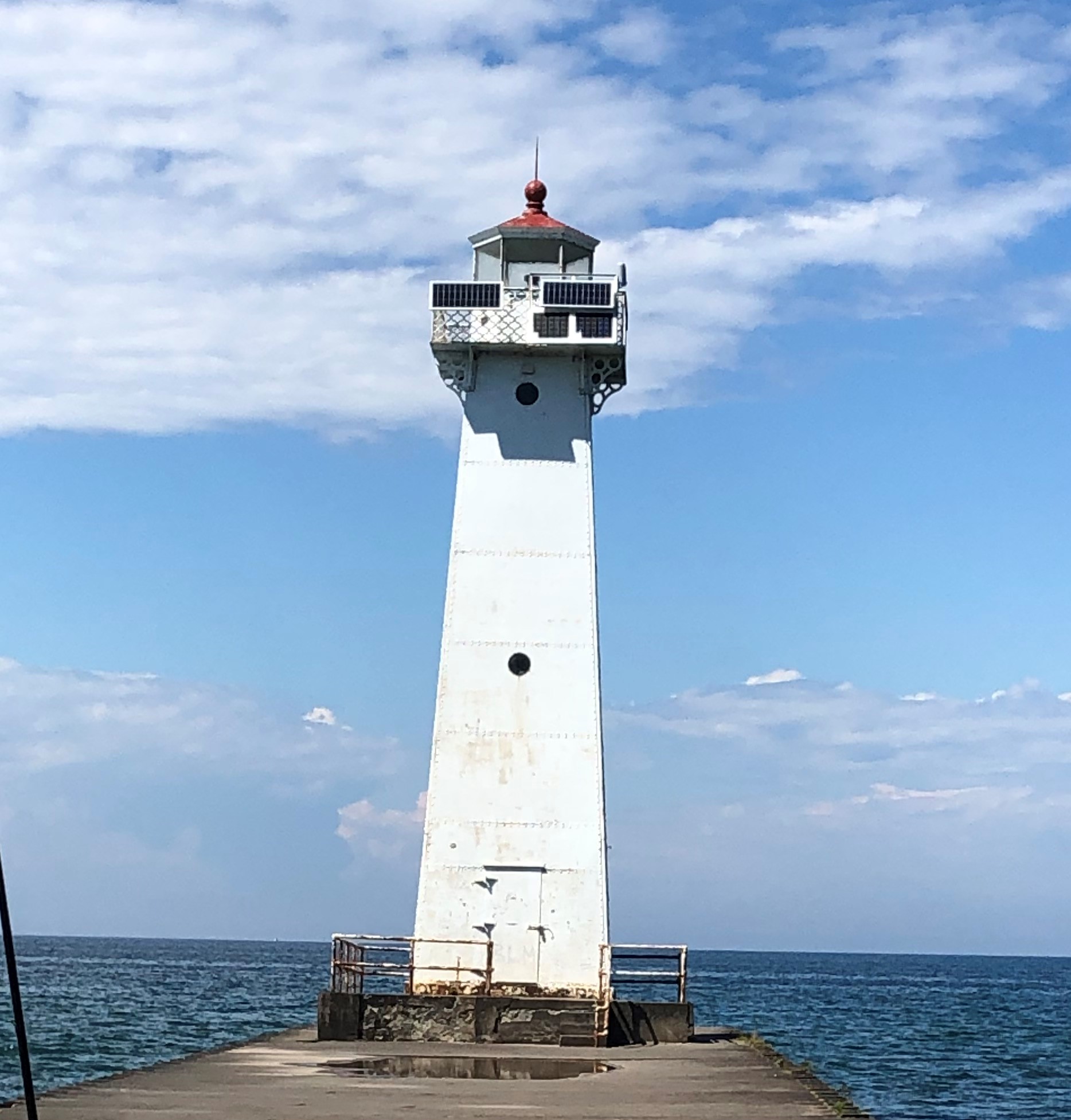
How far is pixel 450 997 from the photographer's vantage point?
26.8 metres

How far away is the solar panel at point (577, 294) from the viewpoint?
95.8ft

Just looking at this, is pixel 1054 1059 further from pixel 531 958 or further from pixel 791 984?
pixel 791 984

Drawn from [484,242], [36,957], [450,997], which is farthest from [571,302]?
[36,957]

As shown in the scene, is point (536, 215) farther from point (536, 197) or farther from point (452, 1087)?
point (452, 1087)

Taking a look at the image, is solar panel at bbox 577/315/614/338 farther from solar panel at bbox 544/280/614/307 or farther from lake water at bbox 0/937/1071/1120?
lake water at bbox 0/937/1071/1120

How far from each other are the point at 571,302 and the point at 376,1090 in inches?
551

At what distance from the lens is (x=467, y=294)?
1165 inches

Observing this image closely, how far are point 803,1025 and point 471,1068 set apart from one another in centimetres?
3724

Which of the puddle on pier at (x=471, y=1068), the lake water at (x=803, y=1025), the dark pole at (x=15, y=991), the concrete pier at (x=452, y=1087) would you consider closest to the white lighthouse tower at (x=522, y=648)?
the concrete pier at (x=452, y=1087)

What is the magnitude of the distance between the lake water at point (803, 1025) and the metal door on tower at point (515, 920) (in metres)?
5.97

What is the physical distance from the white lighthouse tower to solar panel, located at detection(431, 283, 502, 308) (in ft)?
0.08

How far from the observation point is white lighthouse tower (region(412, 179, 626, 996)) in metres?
27.9

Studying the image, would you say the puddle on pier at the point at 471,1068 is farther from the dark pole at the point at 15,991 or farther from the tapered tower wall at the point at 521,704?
the dark pole at the point at 15,991

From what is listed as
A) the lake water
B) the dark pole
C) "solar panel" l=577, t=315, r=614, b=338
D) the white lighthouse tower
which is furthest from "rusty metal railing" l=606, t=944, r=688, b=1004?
the dark pole
